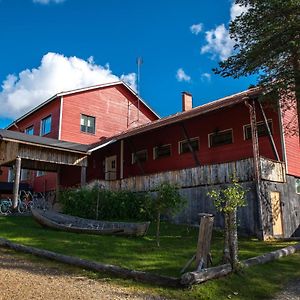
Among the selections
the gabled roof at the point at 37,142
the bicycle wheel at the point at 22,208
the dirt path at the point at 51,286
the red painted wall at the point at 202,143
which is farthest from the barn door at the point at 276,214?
the bicycle wheel at the point at 22,208

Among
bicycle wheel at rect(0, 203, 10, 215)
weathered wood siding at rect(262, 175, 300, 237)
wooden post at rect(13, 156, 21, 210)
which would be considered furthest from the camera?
bicycle wheel at rect(0, 203, 10, 215)

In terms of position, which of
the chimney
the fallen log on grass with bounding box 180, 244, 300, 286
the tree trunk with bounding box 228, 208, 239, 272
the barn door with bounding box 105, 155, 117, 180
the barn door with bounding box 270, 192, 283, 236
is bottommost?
the fallen log on grass with bounding box 180, 244, 300, 286

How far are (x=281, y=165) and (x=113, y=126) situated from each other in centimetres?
1666

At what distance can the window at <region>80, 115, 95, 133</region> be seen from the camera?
29402 millimetres

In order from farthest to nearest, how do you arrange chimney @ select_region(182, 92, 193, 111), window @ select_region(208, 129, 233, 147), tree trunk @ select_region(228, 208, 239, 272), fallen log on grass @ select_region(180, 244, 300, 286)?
chimney @ select_region(182, 92, 193, 111) < window @ select_region(208, 129, 233, 147) < tree trunk @ select_region(228, 208, 239, 272) < fallen log on grass @ select_region(180, 244, 300, 286)

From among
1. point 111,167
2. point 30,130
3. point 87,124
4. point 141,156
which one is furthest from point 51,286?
point 30,130

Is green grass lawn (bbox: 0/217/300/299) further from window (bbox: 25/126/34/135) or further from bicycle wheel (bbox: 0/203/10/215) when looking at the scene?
window (bbox: 25/126/34/135)

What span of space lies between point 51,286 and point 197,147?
1559 cm

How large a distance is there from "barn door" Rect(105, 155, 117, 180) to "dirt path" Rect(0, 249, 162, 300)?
1832 centimetres

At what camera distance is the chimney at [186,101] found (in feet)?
92.9

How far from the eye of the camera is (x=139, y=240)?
1294 cm

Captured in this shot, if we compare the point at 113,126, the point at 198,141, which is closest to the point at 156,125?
the point at 198,141

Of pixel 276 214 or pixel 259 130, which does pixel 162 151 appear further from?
pixel 276 214

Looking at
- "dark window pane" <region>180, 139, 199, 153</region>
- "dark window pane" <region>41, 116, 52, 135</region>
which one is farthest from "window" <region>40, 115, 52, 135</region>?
"dark window pane" <region>180, 139, 199, 153</region>
